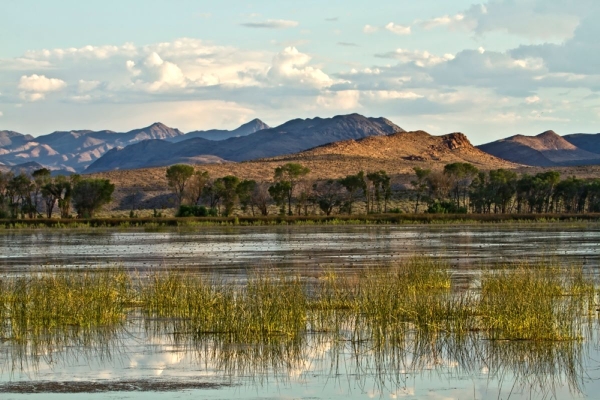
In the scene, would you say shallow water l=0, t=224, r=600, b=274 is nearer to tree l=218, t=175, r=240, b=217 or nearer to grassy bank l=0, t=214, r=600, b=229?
grassy bank l=0, t=214, r=600, b=229

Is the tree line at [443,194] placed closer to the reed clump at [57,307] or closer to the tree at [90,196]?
the tree at [90,196]

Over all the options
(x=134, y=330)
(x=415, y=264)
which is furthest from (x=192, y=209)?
(x=134, y=330)

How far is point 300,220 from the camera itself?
10238cm

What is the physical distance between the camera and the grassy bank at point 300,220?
97.5 meters

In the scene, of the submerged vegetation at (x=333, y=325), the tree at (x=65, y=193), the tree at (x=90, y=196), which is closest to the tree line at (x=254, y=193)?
the tree at (x=90, y=196)

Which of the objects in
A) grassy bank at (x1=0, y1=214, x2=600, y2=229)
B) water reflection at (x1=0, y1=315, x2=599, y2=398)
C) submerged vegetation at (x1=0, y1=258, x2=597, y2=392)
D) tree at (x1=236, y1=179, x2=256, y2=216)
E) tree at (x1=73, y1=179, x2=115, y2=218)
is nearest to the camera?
water reflection at (x1=0, y1=315, x2=599, y2=398)

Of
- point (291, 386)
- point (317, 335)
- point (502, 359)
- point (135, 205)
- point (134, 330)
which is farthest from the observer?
point (135, 205)

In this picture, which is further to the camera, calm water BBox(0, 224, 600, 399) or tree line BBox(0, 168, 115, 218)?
tree line BBox(0, 168, 115, 218)

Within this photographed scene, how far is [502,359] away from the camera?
Result: 17.8 metres

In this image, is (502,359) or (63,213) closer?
(502,359)

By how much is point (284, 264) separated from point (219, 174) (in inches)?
5710

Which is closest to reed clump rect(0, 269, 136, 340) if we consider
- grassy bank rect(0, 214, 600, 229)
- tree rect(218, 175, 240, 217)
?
grassy bank rect(0, 214, 600, 229)

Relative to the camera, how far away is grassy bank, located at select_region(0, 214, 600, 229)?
97500 millimetres

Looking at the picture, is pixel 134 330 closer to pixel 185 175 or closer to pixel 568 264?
pixel 568 264
